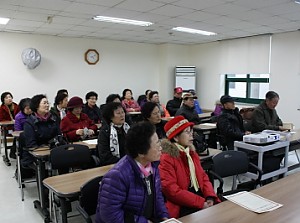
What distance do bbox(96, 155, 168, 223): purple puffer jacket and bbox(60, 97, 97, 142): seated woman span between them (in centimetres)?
→ 231

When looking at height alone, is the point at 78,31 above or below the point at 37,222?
above

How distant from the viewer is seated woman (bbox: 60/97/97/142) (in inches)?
148

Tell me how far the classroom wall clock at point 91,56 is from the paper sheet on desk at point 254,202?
6618mm

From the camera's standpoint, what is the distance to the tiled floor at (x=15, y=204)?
9.93 ft

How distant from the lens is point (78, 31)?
6.51 m

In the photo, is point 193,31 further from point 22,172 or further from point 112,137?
point 22,172

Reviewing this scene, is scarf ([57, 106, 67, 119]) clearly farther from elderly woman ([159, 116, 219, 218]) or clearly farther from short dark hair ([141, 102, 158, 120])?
elderly woman ([159, 116, 219, 218])

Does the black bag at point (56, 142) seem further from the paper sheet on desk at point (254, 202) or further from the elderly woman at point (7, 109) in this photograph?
the elderly woman at point (7, 109)

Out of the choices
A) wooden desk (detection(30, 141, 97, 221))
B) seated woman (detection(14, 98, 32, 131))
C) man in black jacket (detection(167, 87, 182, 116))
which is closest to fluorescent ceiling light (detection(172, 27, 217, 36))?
man in black jacket (detection(167, 87, 182, 116))

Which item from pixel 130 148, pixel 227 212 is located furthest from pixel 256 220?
pixel 130 148

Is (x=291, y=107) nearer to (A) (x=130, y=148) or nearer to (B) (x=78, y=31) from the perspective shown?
(B) (x=78, y=31)

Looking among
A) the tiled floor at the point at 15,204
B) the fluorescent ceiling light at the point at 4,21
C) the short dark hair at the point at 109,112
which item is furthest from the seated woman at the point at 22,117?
the short dark hair at the point at 109,112

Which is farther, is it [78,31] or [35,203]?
[78,31]

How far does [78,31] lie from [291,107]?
5495mm
